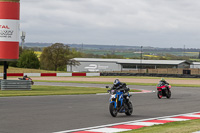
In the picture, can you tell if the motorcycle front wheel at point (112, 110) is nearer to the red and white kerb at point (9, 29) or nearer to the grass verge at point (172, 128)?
the grass verge at point (172, 128)

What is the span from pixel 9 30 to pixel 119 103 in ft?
65.8

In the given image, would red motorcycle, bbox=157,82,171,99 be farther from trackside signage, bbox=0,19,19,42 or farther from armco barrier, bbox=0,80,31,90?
trackside signage, bbox=0,19,19,42

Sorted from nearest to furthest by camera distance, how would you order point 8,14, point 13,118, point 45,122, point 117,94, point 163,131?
point 163,131 → point 45,122 → point 13,118 → point 117,94 → point 8,14

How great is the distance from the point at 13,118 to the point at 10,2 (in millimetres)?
20745

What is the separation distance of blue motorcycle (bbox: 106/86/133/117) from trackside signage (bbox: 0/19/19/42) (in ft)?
64.4

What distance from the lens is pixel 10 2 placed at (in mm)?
34125

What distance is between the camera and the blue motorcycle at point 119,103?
1583cm

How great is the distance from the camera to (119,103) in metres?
16.1

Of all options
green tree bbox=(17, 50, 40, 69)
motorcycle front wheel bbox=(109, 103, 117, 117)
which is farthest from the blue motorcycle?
green tree bbox=(17, 50, 40, 69)

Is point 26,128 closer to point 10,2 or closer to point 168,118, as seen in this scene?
point 168,118

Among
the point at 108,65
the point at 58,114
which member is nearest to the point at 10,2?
the point at 58,114

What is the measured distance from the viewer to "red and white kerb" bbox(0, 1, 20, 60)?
33.9 m

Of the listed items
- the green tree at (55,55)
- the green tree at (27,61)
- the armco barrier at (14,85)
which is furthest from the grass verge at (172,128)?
the green tree at (27,61)

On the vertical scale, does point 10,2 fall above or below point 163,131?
above
